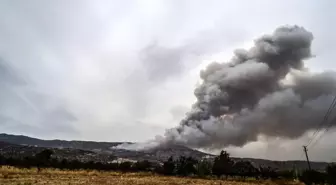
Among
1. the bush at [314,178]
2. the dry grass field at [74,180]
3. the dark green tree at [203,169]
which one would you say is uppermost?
the dark green tree at [203,169]

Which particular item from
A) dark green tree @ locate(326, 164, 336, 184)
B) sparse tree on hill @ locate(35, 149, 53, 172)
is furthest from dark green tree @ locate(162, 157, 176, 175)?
dark green tree @ locate(326, 164, 336, 184)

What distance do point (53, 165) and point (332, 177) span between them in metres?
67.4

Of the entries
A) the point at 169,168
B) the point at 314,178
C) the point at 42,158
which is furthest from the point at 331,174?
the point at 42,158

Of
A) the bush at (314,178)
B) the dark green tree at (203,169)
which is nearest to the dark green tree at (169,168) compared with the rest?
the dark green tree at (203,169)

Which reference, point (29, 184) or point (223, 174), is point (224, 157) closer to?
point (223, 174)

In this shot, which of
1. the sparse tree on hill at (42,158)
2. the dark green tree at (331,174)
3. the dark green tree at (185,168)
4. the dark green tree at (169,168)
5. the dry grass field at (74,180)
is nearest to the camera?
the dry grass field at (74,180)

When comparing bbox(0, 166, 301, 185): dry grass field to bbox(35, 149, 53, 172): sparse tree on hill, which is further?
bbox(35, 149, 53, 172): sparse tree on hill

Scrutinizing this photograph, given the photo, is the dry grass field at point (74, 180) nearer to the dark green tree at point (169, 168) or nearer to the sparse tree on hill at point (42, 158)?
the dark green tree at point (169, 168)

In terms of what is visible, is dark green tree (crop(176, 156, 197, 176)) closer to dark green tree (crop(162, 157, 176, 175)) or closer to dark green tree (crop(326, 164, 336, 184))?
dark green tree (crop(162, 157, 176, 175))

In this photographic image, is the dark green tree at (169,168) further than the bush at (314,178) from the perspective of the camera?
Yes

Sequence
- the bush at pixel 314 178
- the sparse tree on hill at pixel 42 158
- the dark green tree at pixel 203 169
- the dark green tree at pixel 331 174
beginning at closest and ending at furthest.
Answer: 1. the dark green tree at pixel 331 174
2. the bush at pixel 314 178
3. the dark green tree at pixel 203 169
4. the sparse tree on hill at pixel 42 158

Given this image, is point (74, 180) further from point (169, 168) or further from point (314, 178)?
point (314, 178)

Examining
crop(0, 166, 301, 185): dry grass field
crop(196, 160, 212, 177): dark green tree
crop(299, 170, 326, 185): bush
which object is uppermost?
crop(196, 160, 212, 177): dark green tree

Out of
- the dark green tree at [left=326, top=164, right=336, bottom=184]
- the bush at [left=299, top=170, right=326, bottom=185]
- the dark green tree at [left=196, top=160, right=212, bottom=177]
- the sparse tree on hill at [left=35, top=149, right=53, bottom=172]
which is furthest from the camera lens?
the sparse tree on hill at [left=35, top=149, right=53, bottom=172]
